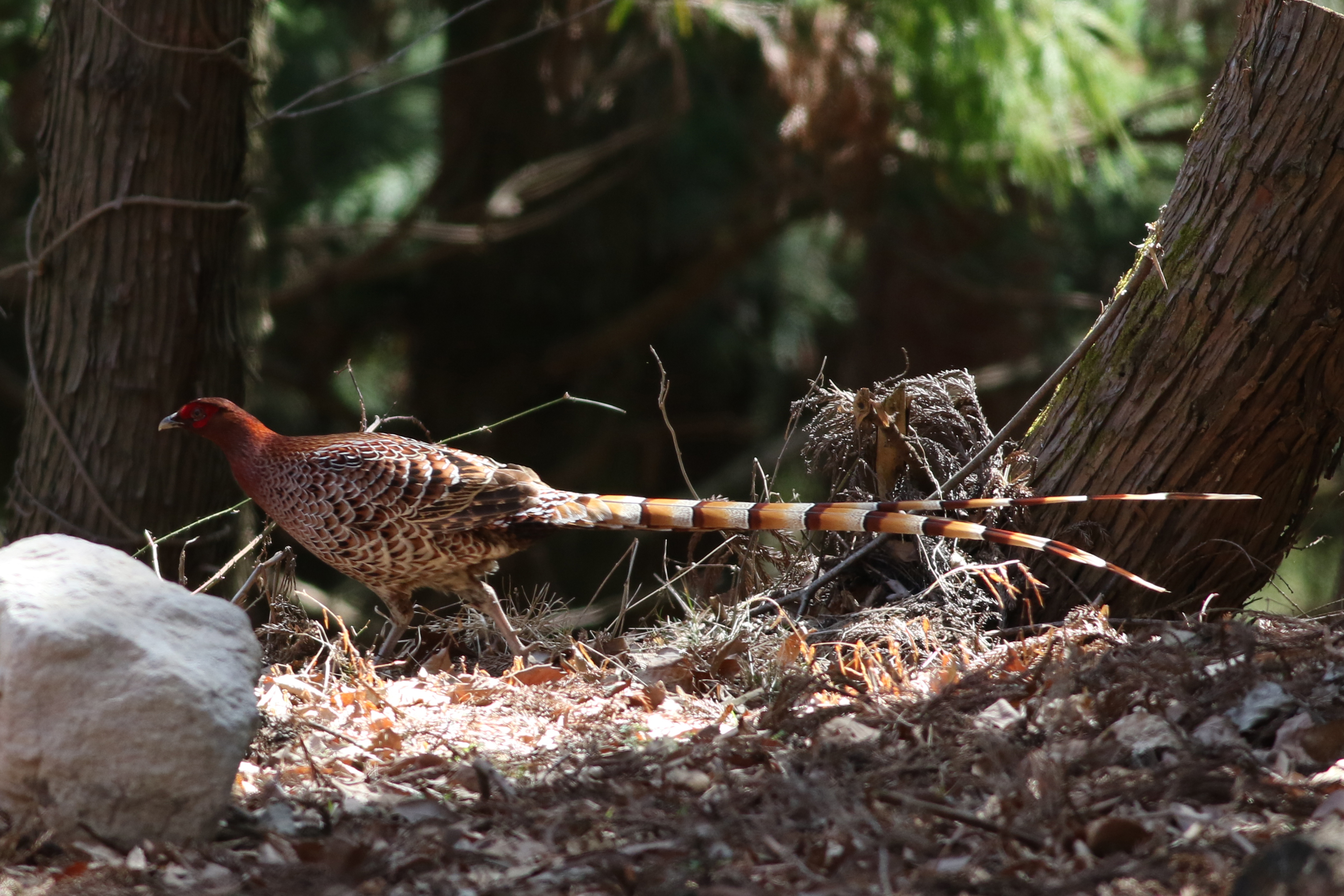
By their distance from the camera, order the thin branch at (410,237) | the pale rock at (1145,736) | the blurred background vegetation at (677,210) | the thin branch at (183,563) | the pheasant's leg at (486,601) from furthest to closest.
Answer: the thin branch at (410,237), the blurred background vegetation at (677,210), the pheasant's leg at (486,601), the thin branch at (183,563), the pale rock at (1145,736)

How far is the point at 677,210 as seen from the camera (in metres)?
8.74

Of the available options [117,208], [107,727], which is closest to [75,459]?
[117,208]

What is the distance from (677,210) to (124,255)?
4.91m

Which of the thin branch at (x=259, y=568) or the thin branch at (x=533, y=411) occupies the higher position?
the thin branch at (x=533, y=411)

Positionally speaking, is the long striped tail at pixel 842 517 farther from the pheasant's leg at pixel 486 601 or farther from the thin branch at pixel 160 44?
the thin branch at pixel 160 44

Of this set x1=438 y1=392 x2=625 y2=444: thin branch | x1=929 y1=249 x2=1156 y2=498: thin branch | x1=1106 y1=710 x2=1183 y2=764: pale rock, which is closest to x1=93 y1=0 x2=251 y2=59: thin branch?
x1=438 y1=392 x2=625 y2=444: thin branch

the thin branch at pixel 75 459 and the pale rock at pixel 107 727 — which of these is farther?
the thin branch at pixel 75 459

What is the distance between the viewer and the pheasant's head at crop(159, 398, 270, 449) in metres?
4.14

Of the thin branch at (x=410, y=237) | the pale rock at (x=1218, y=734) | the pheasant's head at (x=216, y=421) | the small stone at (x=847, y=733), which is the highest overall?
the thin branch at (x=410, y=237)

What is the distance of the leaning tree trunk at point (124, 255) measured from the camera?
14.4ft

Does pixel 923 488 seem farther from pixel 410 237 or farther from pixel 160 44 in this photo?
pixel 410 237

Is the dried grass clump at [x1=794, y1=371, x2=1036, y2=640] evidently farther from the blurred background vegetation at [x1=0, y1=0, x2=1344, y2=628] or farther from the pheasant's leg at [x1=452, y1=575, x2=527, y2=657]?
the blurred background vegetation at [x1=0, y1=0, x2=1344, y2=628]

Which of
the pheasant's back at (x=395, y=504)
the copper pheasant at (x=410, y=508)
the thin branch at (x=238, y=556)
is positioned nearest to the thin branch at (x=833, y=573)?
the copper pheasant at (x=410, y=508)

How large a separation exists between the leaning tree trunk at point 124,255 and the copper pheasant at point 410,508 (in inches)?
17.1
